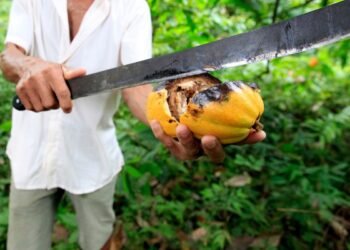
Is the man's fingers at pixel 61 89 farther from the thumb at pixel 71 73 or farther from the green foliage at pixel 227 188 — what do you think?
the green foliage at pixel 227 188

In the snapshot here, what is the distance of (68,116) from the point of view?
1.40 m

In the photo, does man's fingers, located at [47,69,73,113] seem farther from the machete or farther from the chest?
the chest

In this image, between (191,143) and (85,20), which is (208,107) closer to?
(191,143)

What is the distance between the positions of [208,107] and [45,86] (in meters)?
0.44

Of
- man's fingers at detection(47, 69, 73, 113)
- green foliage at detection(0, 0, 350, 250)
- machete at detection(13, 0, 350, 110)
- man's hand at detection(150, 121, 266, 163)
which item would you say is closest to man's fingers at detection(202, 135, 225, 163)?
man's hand at detection(150, 121, 266, 163)

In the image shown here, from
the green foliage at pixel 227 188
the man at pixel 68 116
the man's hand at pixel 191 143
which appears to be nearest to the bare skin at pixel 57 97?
the man's hand at pixel 191 143

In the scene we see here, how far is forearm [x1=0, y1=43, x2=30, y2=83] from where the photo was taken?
112cm

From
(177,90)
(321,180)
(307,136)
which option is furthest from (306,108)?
(177,90)

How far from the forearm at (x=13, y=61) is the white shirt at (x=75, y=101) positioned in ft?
0.14

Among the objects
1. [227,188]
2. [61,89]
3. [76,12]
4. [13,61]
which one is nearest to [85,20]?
[76,12]

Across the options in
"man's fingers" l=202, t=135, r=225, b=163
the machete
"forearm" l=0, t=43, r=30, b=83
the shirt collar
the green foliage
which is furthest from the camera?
the green foliage

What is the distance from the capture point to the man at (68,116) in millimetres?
1315

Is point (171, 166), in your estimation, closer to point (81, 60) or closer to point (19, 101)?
point (81, 60)

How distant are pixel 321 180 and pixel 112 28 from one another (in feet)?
4.61
